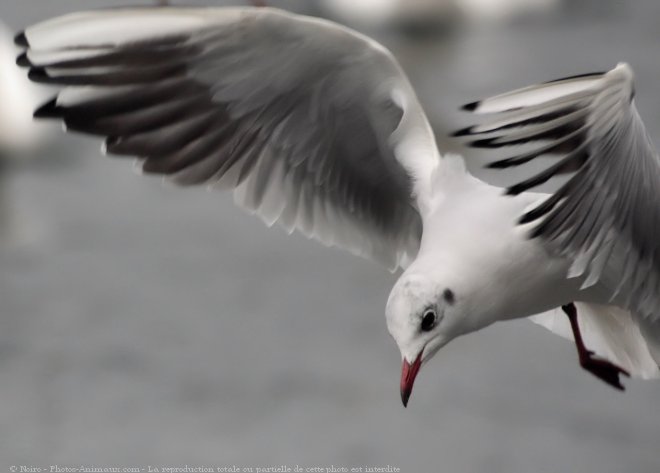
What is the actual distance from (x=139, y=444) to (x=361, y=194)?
97.7 inches

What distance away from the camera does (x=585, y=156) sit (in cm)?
277

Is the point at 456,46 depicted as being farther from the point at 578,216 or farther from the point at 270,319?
the point at 578,216

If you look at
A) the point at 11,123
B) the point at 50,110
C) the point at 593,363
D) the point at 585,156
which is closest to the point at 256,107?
the point at 50,110

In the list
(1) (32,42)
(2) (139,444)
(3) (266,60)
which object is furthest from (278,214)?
(2) (139,444)

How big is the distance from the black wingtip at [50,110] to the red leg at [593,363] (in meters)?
1.21

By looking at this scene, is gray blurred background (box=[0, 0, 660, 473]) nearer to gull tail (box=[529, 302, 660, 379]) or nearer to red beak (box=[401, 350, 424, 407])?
gull tail (box=[529, 302, 660, 379])

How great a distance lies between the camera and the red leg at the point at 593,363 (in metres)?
3.62

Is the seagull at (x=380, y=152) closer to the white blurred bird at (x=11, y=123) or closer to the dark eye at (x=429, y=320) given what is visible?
the dark eye at (x=429, y=320)

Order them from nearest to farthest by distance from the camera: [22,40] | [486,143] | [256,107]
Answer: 1. [486,143]
2. [22,40]
3. [256,107]

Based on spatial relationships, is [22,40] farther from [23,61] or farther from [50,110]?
[50,110]

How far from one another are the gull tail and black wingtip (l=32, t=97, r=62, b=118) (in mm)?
1267

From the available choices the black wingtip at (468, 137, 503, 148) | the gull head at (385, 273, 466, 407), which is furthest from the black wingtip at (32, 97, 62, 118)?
the black wingtip at (468, 137, 503, 148)

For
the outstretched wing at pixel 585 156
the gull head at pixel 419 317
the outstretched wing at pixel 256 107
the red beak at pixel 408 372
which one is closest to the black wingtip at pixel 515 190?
the outstretched wing at pixel 585 156

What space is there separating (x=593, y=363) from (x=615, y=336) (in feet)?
0.32
